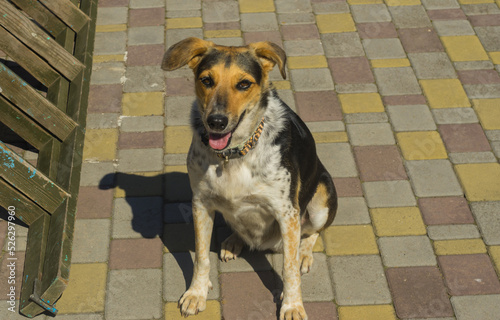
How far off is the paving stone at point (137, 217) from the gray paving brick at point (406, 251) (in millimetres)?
1850

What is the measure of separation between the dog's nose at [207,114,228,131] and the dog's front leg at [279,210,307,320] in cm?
86

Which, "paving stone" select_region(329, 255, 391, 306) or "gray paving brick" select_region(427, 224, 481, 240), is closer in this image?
"paving stone" select_region(329, 255, 391, 306)

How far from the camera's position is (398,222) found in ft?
17.0

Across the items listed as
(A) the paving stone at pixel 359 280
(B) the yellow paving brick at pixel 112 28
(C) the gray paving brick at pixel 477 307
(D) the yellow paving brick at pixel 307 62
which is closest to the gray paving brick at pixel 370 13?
(D) the yellow paving brick at pixel 307 62

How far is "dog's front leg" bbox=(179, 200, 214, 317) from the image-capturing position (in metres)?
4.43

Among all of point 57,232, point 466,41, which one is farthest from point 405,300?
point 466,41

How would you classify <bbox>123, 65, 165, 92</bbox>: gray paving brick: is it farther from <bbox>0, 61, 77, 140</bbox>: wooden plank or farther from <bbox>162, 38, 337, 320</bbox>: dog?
<bbox>162, 38, 337, 320</bbox>: dog

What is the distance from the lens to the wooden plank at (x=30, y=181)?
4.74m

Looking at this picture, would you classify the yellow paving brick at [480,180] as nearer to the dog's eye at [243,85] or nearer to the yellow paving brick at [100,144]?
the dog's eye at [243,85]

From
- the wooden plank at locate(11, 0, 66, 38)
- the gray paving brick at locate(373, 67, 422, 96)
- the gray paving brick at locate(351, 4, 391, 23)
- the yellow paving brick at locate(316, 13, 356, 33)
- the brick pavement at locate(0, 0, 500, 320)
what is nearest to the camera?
the brick pavement at locate(0, 0, 500, 320)

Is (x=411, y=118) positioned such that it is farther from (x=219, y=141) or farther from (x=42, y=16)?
(x=42, y=16)

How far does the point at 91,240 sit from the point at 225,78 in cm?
200

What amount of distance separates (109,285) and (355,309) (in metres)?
1.86

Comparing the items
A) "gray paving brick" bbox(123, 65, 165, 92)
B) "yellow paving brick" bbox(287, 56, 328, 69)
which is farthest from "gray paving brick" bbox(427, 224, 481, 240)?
"gray paving brick" bbox(123, 65, 165, 92)
